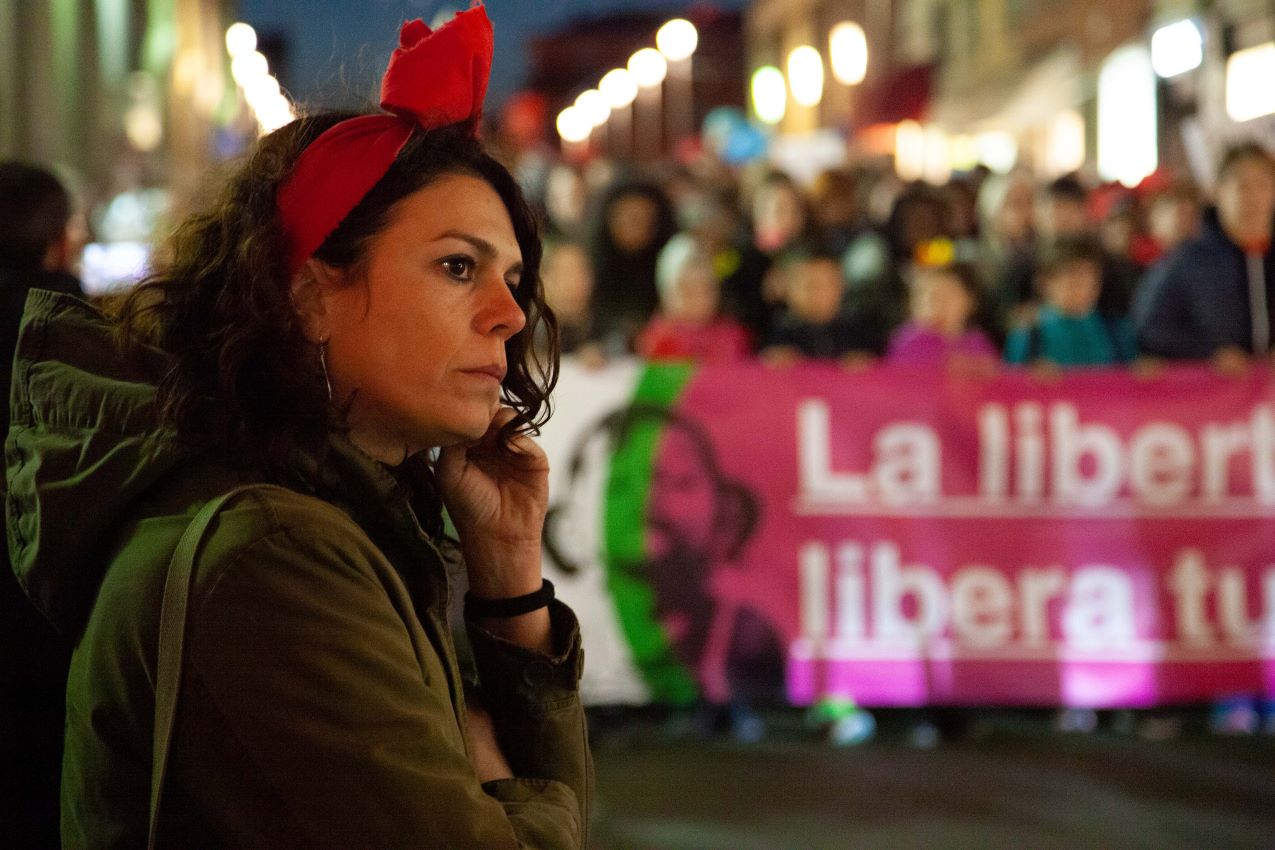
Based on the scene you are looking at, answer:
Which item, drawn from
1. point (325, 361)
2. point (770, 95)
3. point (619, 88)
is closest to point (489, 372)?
point (325, 361)

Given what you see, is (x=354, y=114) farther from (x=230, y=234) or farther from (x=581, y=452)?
(x=581, y=452)

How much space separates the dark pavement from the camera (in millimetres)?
5148

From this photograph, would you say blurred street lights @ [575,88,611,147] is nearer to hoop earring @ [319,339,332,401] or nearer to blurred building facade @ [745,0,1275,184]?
blurred building facade @ [745,0,1275,184]

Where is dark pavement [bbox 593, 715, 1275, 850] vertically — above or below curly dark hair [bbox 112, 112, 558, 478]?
below

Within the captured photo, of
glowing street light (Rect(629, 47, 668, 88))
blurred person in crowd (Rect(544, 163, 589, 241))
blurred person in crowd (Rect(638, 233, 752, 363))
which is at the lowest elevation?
blurred person in crowd (Rect(638, 233, 752, 363))

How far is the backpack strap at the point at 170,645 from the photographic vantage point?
4.64 ft

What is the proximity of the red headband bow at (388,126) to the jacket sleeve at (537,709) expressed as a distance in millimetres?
586

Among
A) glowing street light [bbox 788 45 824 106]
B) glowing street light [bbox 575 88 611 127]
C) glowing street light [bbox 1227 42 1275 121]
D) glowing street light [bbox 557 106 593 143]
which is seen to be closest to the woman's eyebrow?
glowing street light [bbox 1227 42 1275 121]

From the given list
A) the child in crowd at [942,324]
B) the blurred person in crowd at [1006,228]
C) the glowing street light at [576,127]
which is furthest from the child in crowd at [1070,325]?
the glowing street light at [576,127]

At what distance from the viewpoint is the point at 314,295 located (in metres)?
1.79

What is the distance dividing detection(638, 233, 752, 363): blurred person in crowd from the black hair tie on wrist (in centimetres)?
527

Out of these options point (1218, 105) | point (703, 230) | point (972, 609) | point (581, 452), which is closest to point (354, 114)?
point (581, 452)

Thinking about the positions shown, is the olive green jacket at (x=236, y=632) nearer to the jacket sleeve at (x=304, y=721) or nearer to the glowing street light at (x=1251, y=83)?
the jacket sleeve at (x=304, y=721)

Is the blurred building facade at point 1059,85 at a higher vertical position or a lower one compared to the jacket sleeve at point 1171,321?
higher
